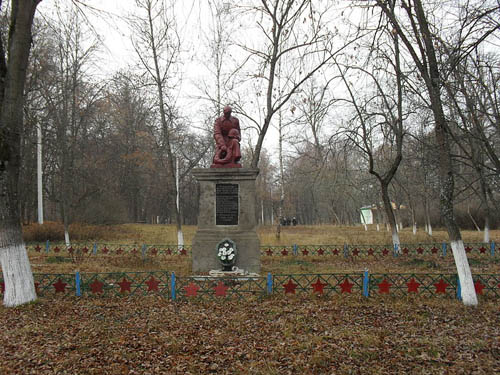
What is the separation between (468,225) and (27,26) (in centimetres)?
3089

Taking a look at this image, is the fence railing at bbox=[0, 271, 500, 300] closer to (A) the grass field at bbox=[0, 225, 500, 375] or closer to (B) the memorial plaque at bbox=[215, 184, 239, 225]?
(A) the grass field at bbox=[0, 225, 500, 375]

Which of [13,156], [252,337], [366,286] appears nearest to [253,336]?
[252,337]

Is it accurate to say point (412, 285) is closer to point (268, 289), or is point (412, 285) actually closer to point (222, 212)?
point (268, 289)

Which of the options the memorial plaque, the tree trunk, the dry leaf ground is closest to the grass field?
the dry leaf ground

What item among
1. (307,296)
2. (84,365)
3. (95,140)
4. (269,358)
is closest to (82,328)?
(84,365)

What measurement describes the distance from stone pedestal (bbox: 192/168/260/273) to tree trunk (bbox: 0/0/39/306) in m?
3.97

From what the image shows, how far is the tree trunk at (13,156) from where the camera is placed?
20.9 ft

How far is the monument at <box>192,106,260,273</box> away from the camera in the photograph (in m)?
9.25

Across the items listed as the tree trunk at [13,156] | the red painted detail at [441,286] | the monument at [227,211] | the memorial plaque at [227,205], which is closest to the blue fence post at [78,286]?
the tree trunk at [13,156]

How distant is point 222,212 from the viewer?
31.3ft

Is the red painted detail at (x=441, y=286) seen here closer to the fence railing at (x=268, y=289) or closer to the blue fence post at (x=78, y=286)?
the fence railing at (x=268, y=289)

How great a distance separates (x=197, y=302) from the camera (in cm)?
689

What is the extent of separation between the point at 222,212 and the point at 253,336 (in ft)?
15.5

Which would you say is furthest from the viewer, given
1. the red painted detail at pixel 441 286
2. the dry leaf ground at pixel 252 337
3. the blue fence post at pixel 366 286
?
the blue fence post at pixel 366 286
